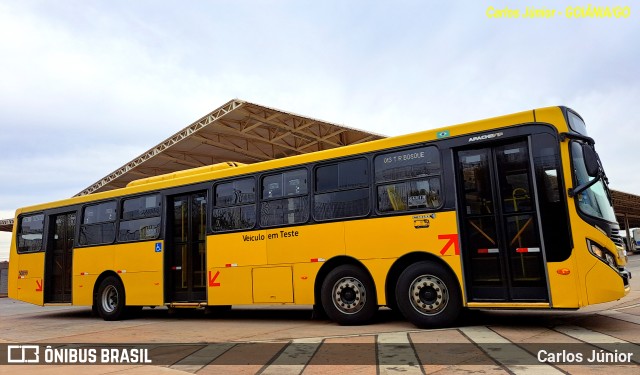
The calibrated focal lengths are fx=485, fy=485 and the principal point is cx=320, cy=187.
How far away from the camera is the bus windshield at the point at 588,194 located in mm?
6719

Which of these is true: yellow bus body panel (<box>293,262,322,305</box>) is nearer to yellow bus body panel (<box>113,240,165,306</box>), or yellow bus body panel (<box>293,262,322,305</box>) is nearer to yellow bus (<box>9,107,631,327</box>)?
yellow bus (<box>9,107,631,327</box>)

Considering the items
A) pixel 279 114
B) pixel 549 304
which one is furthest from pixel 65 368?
pixel 279 114

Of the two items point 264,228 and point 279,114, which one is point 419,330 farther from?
point 279,114

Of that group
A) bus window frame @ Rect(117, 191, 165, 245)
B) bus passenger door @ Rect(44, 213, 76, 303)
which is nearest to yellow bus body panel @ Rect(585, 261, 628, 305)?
bus window frame @ Rect(117, 191, 165, 245)

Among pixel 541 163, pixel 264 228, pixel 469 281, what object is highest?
pixel 541 163

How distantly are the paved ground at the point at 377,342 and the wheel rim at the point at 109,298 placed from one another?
168 cm

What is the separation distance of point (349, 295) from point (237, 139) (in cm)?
1542

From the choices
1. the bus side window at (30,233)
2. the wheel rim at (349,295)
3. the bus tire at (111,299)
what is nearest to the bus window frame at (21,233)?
the bus side window at (30,233)

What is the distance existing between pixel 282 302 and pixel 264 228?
146 cm

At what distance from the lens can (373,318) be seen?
8328mm

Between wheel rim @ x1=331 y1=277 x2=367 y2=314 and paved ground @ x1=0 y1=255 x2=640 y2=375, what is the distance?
0.38m

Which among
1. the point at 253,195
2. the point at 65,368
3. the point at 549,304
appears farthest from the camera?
the point at 253,195

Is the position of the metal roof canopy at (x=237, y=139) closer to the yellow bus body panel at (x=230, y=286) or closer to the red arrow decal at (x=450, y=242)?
the yellow bus body panel at (x=230, y=286)

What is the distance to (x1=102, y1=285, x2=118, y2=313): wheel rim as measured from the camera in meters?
11.9
